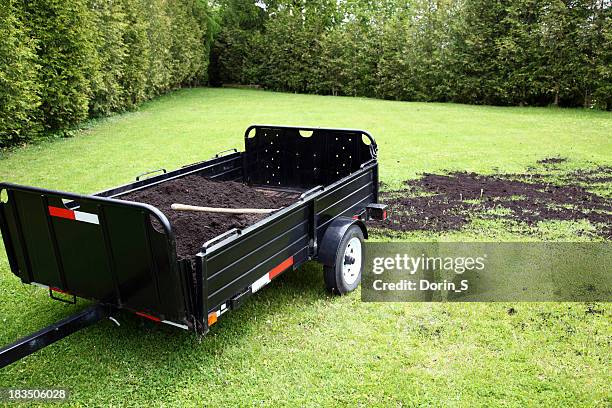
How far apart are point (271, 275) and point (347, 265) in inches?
44.0

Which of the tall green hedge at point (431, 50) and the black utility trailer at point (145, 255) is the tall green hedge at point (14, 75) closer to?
the black utility trailer at point (145, 255)

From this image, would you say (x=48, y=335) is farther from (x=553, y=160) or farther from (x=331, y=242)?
(x=553, y=160)

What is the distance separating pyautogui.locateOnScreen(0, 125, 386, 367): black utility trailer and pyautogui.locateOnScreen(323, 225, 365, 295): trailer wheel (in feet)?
0.04

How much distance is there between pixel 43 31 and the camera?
1252 cm

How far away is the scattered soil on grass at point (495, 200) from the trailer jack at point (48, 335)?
12.4 ft

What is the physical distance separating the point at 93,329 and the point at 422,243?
11.7 ft

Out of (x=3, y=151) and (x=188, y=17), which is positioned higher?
(x=188, y=17)

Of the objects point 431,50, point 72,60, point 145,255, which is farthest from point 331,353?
point 431,50

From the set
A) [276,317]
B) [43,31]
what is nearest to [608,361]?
[276,317]

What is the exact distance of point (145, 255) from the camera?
313 cm

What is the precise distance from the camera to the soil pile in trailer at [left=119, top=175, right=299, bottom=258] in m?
4.34

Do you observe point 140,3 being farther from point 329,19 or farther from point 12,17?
point 329,19

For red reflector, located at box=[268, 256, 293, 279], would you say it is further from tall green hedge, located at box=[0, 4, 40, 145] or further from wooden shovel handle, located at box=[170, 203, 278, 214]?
tall green hedge, located at box=[0, 4, 40, 145]

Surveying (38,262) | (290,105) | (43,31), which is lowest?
(290,105)
